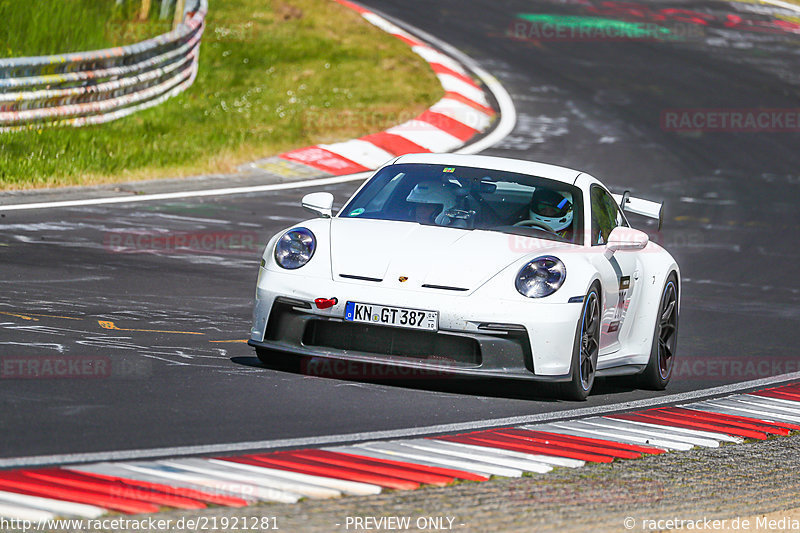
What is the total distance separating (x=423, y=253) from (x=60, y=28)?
43.6 feet

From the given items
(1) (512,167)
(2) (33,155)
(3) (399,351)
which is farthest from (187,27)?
(3) (399,351)

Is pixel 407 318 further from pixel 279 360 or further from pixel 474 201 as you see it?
pixel 474 201

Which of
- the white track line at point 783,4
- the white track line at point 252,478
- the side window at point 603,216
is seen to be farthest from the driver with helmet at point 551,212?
the white track line at point 783,4

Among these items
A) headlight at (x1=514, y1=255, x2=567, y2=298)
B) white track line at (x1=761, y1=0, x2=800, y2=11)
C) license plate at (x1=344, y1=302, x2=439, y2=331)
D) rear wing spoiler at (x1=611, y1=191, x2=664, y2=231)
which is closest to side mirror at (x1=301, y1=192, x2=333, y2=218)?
license plate at (x1=344, y1=302, x2=439, y2=331)

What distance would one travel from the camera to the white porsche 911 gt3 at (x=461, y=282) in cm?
750

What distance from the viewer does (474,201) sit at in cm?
856

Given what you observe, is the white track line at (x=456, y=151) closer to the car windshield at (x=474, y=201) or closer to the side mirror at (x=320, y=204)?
the side mirror at (x=320, y=204)

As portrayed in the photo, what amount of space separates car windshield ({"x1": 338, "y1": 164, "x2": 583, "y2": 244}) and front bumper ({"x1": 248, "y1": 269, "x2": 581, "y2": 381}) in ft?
2.79

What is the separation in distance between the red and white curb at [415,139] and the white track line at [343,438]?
29.1 feet

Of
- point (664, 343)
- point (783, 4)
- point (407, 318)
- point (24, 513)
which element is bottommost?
point (24, 513)

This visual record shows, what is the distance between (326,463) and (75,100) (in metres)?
11.9

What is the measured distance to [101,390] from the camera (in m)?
6.92

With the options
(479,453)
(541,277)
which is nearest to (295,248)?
(541,277)

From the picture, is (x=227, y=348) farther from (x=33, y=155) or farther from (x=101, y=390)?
(x=33, y=155)
